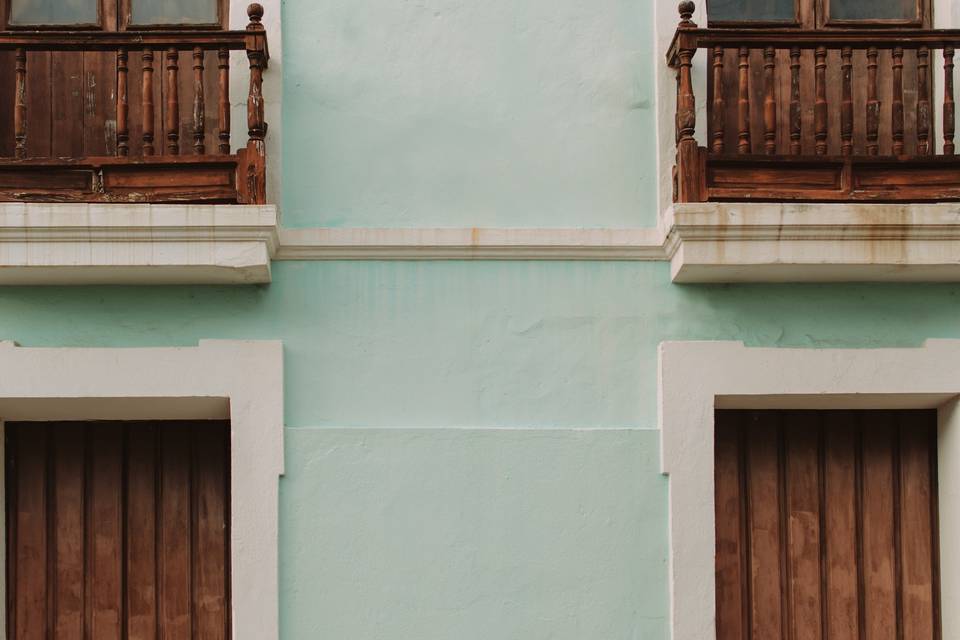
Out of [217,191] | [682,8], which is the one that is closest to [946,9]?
[682,8]

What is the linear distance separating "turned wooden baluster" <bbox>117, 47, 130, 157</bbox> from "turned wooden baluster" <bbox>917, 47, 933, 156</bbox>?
10.8 feet

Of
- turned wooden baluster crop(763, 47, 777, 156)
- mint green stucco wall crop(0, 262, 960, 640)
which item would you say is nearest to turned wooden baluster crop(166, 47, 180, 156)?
mint green stucco wall crop(0, 262, 960, 640)

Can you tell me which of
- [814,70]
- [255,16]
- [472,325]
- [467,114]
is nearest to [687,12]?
[814,70]

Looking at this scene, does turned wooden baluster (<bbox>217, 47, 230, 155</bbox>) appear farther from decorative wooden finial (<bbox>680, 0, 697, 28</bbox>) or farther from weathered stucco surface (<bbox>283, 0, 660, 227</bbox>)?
decorative wooden finial (<bbox>680, 0, 697, 28</bbox>)

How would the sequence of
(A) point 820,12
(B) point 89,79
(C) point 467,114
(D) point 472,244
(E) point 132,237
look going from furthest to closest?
(A) point 820,12 < (B) point 89,79 < (C) point 467,114 < (D) point 472,244 < (E) point 132,237

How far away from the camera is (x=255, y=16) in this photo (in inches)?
179

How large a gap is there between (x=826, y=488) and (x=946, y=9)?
2.20 meters

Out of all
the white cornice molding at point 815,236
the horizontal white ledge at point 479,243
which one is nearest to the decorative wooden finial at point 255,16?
the horizontal white ledge at point 479,243

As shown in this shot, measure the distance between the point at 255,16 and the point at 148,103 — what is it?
1.82ft

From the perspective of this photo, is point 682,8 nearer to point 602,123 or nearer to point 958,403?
point 602,123

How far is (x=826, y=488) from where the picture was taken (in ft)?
16.4

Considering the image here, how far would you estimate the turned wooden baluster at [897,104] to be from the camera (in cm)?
468

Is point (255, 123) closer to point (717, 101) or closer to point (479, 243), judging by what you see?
point (479, 243)

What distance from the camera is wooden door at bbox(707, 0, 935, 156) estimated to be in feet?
16.8
